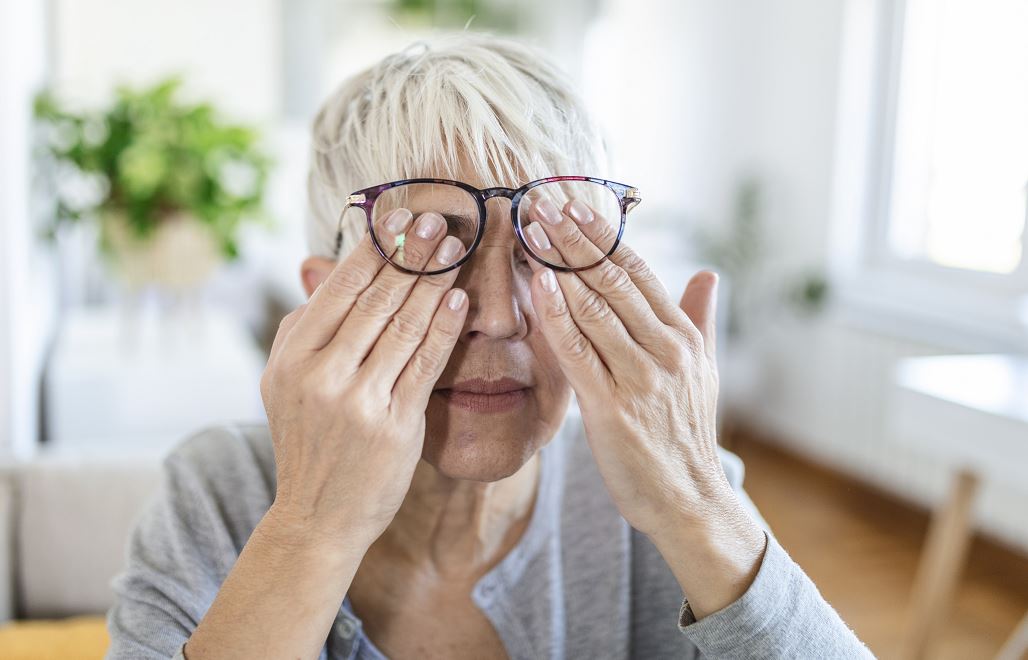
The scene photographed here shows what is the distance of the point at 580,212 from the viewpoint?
2.95 feet

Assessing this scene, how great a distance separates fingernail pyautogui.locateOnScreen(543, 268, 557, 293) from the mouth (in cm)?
15

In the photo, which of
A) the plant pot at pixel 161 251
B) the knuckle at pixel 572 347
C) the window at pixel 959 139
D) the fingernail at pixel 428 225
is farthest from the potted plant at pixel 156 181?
the window at pixel 959 139

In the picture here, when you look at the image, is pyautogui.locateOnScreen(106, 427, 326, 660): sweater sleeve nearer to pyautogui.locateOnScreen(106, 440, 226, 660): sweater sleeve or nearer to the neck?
pyautogui.locateOnScreen(106, 440, 226, 660): sweater sleeve

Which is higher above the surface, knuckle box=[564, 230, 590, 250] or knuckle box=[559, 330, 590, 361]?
knuckle box=[564, 230, 590, 250]

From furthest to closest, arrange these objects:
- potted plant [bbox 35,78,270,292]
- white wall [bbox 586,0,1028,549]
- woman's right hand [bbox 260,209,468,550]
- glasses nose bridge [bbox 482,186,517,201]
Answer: white wall [bbox 586,0,1028,549], potted plant [bbox 35,78,270,292], glasses nose bridge [bbox 482,186,517,201], woman's right hand [bbox 260,209,468,550]

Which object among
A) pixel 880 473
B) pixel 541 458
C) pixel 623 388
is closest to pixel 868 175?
pixel 880 473

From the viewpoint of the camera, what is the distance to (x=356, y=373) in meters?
0.83

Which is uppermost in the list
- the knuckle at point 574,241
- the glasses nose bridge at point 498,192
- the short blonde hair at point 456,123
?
the short blonde hair at point 456,123

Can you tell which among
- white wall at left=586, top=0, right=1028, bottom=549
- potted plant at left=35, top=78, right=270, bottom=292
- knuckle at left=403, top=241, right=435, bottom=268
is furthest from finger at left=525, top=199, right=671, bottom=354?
white wall at left=586, top=0, right=1028, bottom=549

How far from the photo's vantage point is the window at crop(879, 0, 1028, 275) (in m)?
3.14

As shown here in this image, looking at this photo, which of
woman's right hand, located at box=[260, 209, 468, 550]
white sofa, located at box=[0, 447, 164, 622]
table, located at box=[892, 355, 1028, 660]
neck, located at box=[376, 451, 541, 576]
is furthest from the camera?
table, located at box=[892, 355, 1028, 660]

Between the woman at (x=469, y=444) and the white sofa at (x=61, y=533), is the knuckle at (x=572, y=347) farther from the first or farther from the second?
the white sofa at (x=61, y=533)

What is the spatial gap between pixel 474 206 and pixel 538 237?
94mm

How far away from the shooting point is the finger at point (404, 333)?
836 mm
